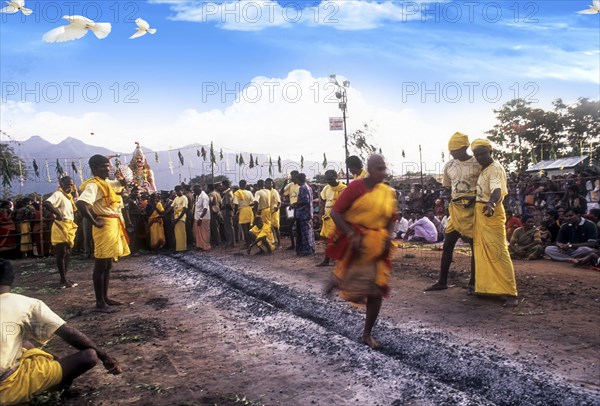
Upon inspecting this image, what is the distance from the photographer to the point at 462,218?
612 cm

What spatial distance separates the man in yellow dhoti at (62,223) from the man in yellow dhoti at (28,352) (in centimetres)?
521

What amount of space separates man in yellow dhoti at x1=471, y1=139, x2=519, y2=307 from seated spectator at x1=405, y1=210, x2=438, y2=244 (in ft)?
27.1

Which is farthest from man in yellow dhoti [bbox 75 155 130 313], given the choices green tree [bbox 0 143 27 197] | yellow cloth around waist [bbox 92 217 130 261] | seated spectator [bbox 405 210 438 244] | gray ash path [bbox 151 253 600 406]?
green tree [bbox 0 143 27 197]

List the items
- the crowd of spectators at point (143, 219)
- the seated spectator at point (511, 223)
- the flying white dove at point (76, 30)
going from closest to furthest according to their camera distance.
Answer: the flying white dove at point (76, 30)
the seated spectator at point (511, 223)
the crowd of spectators at point (143, 219)

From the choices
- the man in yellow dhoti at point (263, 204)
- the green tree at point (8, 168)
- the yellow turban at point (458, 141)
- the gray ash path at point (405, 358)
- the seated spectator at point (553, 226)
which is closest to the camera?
the gray ash path at point (405, 358)

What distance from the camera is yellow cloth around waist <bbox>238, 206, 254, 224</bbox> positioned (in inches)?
532

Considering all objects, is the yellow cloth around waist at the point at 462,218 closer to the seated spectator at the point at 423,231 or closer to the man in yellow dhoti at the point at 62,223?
the man in yellow dhoti at the point at 62,223

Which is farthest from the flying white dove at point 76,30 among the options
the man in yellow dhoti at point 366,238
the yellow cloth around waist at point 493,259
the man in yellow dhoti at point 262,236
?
the man in yellow dhoti at point 262,236

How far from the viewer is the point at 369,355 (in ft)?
13.7

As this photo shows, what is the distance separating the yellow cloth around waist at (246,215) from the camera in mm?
13523

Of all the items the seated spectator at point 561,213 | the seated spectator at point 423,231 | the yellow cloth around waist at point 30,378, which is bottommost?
the seated spectator at point 423,231

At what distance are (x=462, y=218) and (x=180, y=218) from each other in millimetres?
9077

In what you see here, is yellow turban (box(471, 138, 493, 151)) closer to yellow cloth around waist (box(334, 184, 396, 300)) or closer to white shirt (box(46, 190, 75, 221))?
yellow cloth around waist (box(334, 184, 396, 300))

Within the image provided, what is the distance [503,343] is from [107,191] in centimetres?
509
